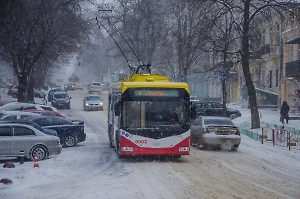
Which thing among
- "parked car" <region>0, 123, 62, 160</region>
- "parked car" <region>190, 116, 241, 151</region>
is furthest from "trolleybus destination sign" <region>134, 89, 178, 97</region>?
"parked car" <region>190, 116, 241, 151</region>

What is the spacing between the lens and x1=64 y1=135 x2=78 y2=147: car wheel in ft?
83.5

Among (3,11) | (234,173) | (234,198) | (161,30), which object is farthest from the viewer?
(161,30)

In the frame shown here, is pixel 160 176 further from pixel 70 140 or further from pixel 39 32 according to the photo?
pixel 39 32

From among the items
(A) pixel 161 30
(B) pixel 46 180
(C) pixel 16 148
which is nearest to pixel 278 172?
(B) pixel 46 180

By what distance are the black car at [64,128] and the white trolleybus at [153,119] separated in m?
5.88

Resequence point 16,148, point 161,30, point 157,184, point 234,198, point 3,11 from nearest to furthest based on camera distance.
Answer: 1. point 234,198
2. point 157,184
3. point 16,148
4. point 3,11
5. point 161,30

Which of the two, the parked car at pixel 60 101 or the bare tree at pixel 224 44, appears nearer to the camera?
the bare tree at pixel 224 44

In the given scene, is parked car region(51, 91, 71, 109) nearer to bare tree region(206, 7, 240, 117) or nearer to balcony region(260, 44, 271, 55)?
balcony region(260, 44, 271, 55)

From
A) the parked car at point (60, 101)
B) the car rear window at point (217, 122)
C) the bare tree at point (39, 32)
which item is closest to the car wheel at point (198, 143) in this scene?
the car rear window at point (217, 122)

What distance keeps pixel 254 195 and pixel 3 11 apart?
15.3 meters

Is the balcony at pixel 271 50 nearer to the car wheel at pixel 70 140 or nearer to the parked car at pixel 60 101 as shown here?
the parked car at pixel 60 101

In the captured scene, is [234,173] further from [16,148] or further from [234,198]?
[16,148]

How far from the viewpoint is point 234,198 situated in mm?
12359

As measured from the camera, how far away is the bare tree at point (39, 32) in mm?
35719
